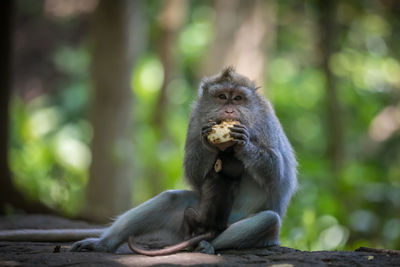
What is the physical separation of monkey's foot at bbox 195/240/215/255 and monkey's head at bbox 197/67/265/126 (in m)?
1.06

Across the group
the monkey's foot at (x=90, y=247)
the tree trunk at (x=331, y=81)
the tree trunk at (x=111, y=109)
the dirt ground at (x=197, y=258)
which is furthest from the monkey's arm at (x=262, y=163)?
the tree trunk at (x=331, y=81)

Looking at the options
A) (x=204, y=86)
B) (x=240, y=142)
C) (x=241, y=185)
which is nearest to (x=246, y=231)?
(x=241, y=185)

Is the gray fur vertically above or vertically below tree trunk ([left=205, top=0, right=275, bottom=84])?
below

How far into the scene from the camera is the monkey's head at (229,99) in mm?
4555

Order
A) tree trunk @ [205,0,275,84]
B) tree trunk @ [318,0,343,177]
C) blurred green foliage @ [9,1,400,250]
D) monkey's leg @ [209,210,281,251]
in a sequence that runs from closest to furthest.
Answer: monkey's leg @ [209,210,281,251] → blurred green foliage @ [9,1,400,250] → tree trunk @ [205,0,275,84] → tree trunk @ [318,0,343,177]

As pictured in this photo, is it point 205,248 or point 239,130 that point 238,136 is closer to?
point 239,130

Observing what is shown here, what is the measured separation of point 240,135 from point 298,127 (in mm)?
11534

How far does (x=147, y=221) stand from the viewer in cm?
444

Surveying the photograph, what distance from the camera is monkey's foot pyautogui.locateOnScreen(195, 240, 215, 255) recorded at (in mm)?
4100

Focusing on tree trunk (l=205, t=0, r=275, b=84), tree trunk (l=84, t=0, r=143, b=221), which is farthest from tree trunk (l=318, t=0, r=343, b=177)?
tree trunk (l=84, t=0, r=143, b=221)

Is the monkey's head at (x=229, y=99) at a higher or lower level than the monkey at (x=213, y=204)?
higher

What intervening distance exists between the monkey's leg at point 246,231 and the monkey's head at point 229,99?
0.85 m

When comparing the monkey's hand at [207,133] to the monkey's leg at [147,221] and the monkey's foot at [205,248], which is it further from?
the monkey's foot at [205,248]

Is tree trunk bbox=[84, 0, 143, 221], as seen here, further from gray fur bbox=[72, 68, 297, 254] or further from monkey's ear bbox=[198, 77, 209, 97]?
gray fur bbox=[72, 68, 297, 254]
